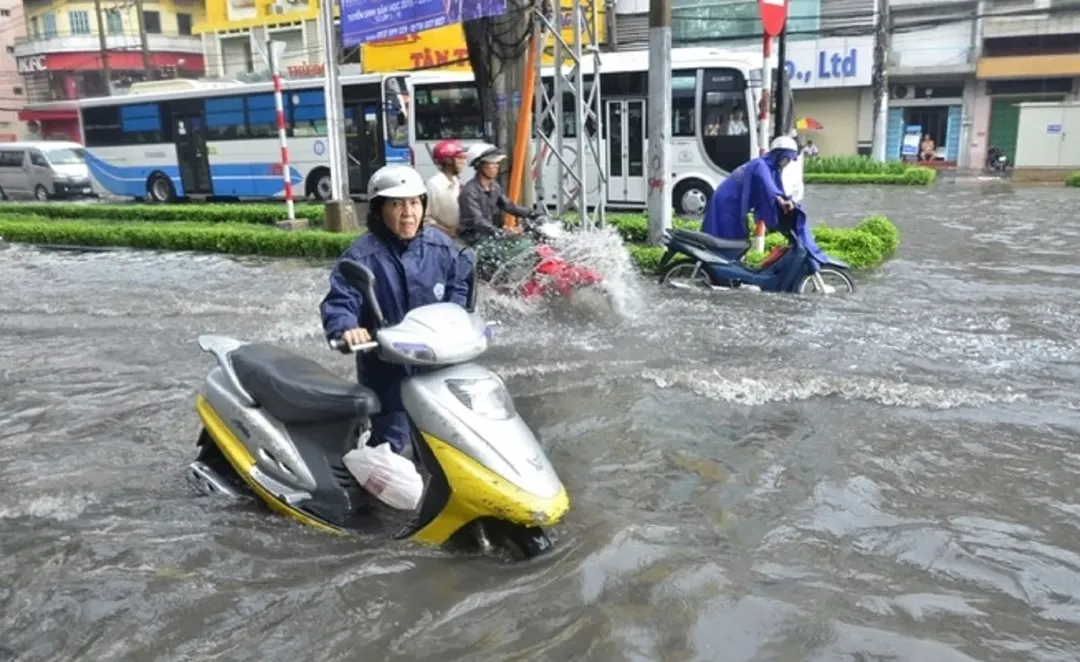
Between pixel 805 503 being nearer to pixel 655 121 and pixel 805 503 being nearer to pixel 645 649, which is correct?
pixel 645 649

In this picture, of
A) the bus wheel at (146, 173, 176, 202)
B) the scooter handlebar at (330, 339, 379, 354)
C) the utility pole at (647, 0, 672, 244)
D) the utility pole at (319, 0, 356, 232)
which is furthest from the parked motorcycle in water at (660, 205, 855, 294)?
the bus wheel at (146, 173, 176, 202)

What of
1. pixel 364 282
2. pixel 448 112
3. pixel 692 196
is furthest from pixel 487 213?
pixel 448 112

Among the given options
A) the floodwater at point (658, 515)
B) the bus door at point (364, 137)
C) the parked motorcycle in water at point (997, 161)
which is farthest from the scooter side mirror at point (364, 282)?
the parked motorcycle in water at point (997, 161)

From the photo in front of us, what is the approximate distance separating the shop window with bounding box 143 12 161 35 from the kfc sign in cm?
469

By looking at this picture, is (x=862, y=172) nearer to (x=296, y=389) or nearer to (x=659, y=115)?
(x=659, y=115)

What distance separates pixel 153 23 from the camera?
4247cm

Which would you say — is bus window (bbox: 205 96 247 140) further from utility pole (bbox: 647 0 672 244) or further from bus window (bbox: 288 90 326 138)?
utility pole (bbox: 647 0 672 244)

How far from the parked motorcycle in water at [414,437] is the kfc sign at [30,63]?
1737 inches

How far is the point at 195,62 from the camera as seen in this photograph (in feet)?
141

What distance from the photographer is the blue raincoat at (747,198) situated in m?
8.53

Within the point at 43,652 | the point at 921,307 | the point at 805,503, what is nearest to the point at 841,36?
the point at 921,307

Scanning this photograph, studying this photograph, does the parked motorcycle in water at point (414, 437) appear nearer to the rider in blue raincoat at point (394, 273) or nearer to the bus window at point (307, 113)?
the rider in blue raincoat at point (394, 273)

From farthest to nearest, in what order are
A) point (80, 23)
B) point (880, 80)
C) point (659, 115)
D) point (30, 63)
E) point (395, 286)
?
point (30, 63)
point (80, 23)
point (880, 80)
point (659, 115)
point (395, 286)

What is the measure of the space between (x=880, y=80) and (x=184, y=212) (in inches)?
798
